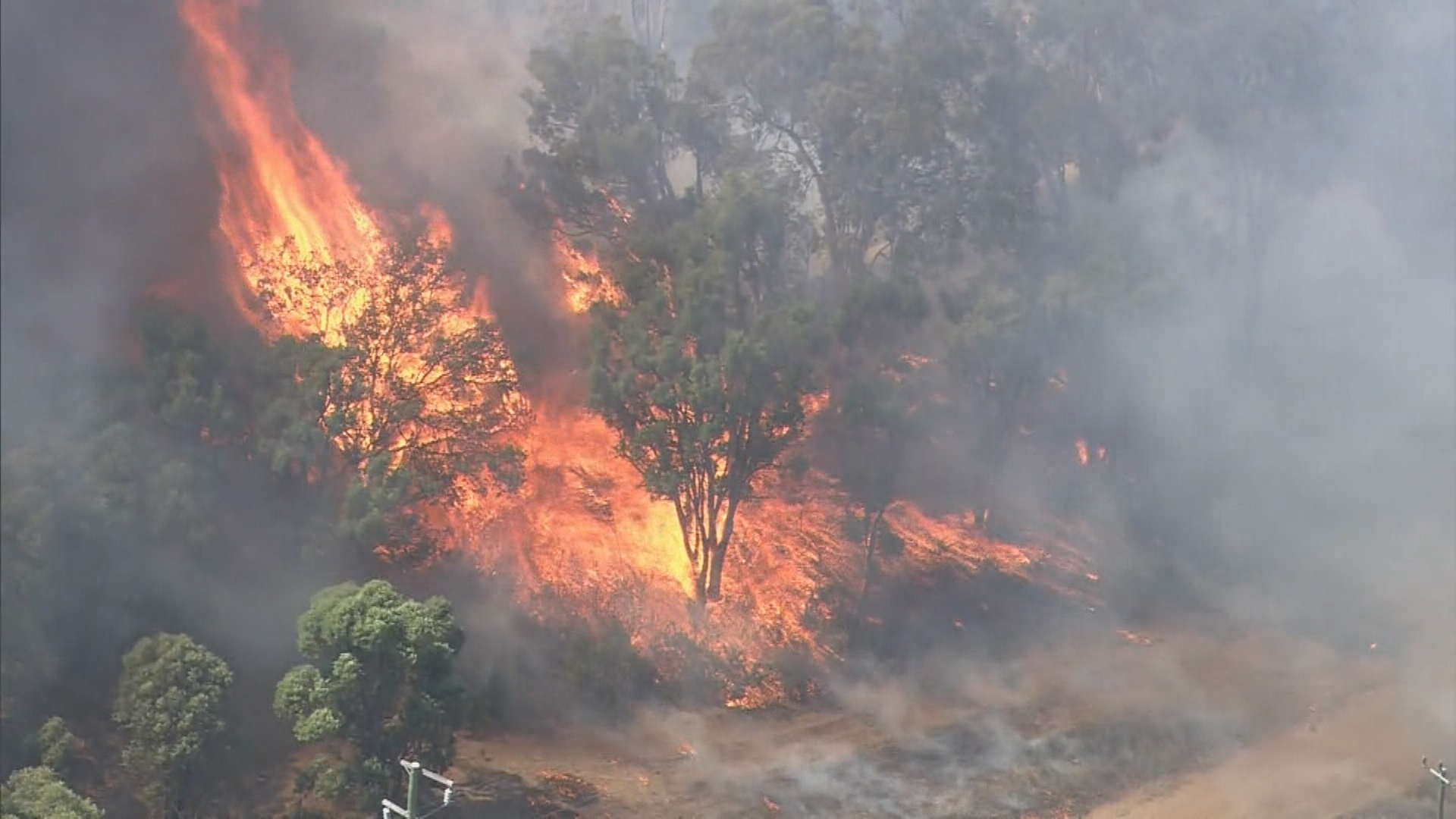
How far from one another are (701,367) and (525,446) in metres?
8.41

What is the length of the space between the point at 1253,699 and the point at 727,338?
755 inches

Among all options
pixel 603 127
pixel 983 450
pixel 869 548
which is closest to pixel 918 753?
pixel 869 548

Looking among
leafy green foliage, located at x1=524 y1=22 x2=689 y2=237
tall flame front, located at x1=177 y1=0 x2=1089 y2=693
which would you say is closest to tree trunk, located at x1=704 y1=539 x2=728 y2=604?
tall flame front, located at x1=177 y1=0 x2=1089 y2=693

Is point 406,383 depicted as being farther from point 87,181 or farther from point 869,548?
point 869,548

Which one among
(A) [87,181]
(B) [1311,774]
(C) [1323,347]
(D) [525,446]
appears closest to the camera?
(B) [1311,774]

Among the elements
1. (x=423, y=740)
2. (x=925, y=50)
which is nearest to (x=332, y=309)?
(x=423, y=740)

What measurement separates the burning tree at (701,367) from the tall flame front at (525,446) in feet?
7.55

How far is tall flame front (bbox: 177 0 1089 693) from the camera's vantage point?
43438 millimetres

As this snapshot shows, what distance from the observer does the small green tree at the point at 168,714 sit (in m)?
31.3

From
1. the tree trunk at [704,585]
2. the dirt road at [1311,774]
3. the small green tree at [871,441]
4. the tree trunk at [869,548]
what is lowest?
the dirt road at [1311,774]

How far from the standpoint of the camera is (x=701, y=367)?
136 feet

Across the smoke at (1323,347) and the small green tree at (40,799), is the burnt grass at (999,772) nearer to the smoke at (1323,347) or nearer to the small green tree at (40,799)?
the smoke at (1323,347)

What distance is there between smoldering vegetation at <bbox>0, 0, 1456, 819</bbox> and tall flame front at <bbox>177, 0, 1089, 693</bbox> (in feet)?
3.67

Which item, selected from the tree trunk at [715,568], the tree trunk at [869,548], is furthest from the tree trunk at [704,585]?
the tree trunk at [869,548]
